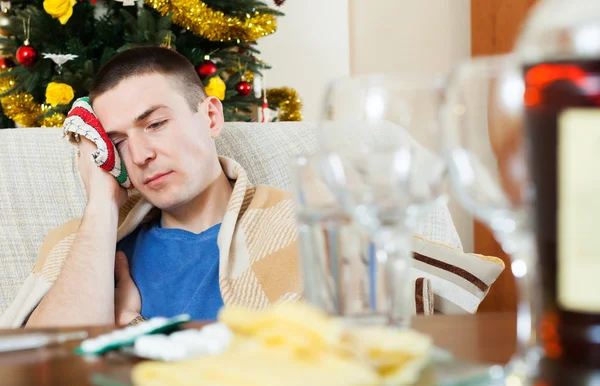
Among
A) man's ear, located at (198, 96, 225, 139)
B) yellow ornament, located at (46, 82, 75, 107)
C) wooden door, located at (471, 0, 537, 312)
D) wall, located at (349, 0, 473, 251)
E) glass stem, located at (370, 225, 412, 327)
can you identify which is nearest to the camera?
glass stem, located at (370, 225, 412, 327)

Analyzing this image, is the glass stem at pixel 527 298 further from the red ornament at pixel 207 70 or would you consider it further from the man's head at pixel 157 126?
the red ornament at pixel 207 70

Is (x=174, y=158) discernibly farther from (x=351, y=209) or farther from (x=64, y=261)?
(x=351, y=209)

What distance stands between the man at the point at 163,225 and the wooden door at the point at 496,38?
6.67 ft

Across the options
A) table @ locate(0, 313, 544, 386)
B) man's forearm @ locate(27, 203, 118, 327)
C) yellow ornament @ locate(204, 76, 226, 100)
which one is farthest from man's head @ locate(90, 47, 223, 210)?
yellow ornament @ locate(204, 76, 226, 100)

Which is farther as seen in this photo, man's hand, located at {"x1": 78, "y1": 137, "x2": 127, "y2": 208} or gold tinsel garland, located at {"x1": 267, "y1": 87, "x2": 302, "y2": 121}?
gold tinsel garland, located at {"x1": 267, "y1": 87, "x2": 302, "y2": 121}

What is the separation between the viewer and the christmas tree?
2619mm

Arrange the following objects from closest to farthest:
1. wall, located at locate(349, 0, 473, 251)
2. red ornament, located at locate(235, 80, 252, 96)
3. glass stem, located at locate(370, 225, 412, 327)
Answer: glass stem, located at locate(370, 225, 412, 327)
red ornament, located at locate(235, 80, 252, 96)
wall, located at locate(349, 0, 473, 251)

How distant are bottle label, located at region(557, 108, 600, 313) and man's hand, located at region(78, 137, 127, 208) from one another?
1278mm

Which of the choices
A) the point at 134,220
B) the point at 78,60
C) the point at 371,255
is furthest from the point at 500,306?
the point at 371,255

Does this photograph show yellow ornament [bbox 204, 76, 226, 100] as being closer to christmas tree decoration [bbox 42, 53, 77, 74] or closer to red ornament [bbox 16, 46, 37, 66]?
christmas tree decoration [bbox 42, 53, 77, 74]

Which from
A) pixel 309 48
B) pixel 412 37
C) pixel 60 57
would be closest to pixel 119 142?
pixel 60 57

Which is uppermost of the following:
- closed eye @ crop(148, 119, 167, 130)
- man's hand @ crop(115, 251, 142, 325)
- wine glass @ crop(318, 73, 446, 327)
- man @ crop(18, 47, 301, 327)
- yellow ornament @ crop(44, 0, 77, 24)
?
yellow ornament @ crop(44, 0, 77, 24)

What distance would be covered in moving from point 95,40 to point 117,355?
2.34 metres

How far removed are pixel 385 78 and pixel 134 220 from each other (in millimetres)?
1253
